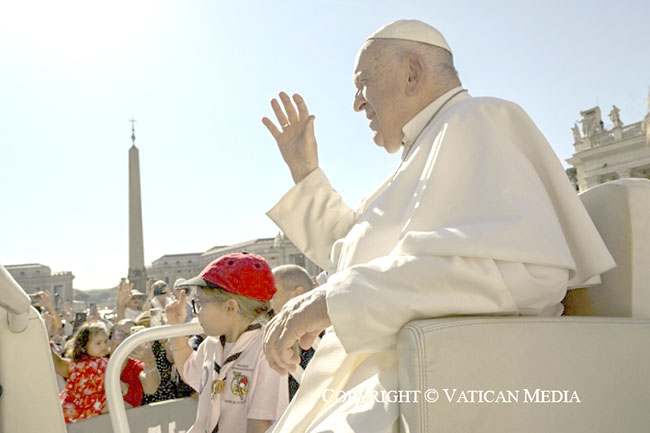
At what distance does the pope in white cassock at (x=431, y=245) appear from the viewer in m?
1.10

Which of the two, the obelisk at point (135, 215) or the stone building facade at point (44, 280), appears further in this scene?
the stone building facade at point (44, 280)

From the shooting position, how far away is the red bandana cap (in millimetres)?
2273

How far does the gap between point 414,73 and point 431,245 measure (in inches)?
28.7

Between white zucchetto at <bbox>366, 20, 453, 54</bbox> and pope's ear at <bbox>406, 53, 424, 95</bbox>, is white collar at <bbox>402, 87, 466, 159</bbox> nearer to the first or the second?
pope's ear at <bbox>406, 53, 424, 95</bbox>

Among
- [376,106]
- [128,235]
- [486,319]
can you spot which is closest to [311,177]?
[376,106]

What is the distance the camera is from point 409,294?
109 cm

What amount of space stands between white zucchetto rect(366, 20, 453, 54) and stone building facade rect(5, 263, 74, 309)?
73.0m

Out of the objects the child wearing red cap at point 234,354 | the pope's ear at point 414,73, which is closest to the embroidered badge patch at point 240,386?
the child wearing red cap at point 234,354

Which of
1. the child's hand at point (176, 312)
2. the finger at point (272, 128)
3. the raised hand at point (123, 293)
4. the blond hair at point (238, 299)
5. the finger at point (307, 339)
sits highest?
Result: the finger at point (272, 128)

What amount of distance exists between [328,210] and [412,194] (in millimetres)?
733
